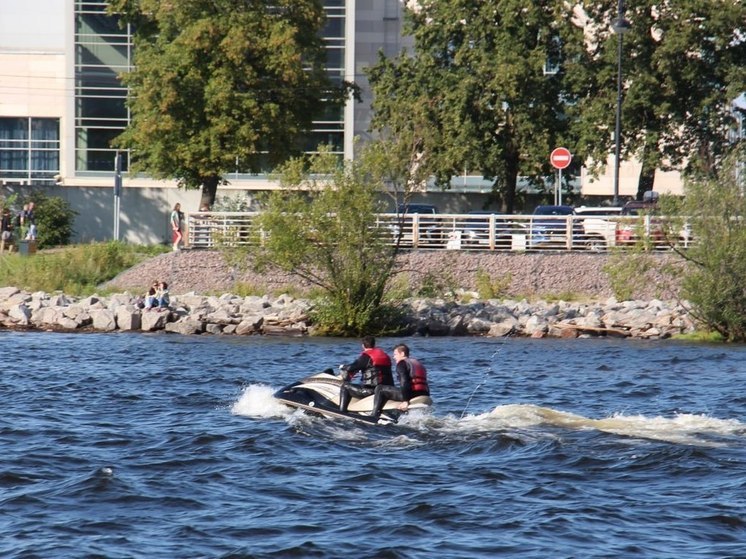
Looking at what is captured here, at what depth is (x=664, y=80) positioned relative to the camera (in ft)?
156

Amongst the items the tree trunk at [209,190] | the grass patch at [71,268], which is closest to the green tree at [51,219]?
the grass patch at [71,268]

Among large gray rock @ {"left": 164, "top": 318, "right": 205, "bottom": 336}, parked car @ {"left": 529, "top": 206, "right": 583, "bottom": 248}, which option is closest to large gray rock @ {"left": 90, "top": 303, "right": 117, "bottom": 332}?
large gray rock @ {"left": 164, "top": 318, "right": 205, "bottom": 336}

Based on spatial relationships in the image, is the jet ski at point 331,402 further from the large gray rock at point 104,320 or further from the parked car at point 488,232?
the parked car at point 488,232

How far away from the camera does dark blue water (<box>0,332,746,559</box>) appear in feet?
45.9

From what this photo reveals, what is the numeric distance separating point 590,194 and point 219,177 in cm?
1736

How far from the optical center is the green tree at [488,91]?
4775 centimetres

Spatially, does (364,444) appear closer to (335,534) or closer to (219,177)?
(335,534)

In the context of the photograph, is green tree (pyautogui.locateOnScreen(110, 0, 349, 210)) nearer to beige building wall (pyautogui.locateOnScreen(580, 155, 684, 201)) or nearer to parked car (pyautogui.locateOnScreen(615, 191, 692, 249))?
parked car (pyautogui.locateOnScreen(615, 191, 692, 249))

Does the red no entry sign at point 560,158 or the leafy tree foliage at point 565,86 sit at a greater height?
the leafy tree foliage at point 565,86

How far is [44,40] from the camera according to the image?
6075 centimetres

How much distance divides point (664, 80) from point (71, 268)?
20479 mm

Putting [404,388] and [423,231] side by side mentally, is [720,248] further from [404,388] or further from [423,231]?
[404,388]

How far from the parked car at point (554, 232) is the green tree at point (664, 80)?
708 centimetres

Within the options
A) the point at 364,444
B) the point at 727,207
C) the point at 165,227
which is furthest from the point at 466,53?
the point at 364,444
